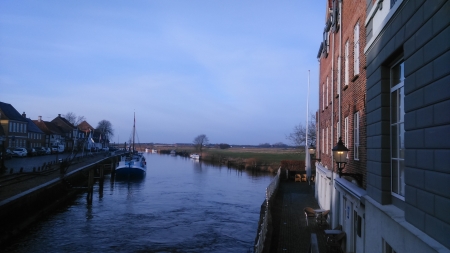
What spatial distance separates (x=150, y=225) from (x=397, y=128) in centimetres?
1882

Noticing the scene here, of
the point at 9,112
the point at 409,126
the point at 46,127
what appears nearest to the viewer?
the point at 409,126

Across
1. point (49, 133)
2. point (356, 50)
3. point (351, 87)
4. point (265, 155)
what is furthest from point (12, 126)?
point (356, 50)

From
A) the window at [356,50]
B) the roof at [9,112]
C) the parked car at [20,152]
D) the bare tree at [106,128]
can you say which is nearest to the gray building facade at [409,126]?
the window at [356,50]

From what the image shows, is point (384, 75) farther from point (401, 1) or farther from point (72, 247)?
point (72, 247)

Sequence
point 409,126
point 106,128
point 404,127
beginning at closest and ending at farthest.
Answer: point 409,126 → point 404,127 → point 106,128

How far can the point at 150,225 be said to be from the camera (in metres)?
23.2

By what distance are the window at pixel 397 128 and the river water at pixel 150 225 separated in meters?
12.4

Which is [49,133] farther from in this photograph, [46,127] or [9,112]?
[9,112]

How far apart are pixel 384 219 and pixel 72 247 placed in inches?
616

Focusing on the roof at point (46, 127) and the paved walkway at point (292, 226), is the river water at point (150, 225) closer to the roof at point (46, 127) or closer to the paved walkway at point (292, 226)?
the paved walkway at point (292, 226)

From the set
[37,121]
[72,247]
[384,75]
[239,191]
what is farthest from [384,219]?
[37,121]

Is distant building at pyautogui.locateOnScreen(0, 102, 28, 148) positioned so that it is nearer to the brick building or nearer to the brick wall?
the brick wall

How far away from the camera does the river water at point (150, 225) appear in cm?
1856

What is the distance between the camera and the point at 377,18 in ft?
25.0
